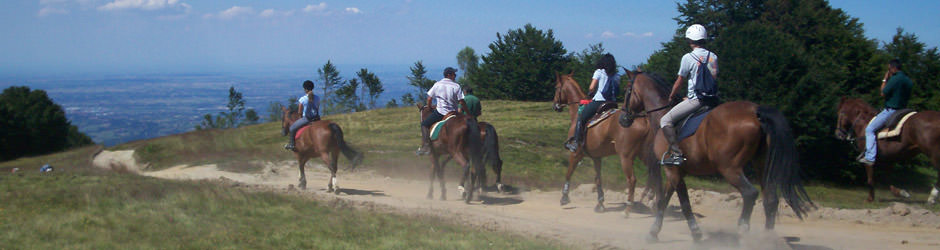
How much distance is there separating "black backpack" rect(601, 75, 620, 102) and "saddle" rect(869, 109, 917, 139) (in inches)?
249

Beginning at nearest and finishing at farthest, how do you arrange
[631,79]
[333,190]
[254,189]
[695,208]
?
[631,79] < [695,208] < [254,189] < [333,190]

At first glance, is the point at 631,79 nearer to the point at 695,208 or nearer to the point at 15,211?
the point at 695,208

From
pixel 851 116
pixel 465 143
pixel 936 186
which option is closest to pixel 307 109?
pixel 465 143

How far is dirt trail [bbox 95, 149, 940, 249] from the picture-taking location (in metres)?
8.10

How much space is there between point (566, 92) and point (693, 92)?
510 centimetres

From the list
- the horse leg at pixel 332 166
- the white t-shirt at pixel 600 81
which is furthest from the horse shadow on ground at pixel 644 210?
the horse leg at pixel 332 166

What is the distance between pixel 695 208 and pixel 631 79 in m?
3.71

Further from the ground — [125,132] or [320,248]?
[320,248]

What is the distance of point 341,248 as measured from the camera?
7.71 metres

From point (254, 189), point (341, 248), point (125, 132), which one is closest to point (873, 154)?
point (341, 248)

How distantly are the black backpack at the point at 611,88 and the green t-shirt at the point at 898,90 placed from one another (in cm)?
620

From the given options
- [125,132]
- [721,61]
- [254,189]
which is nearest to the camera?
[254,189]

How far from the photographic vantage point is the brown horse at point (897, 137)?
12.6m

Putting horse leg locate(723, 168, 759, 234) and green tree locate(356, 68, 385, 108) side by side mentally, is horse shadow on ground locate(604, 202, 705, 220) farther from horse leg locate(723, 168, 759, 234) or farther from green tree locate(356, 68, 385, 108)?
green tree locate(356, 68, 385, 108)
